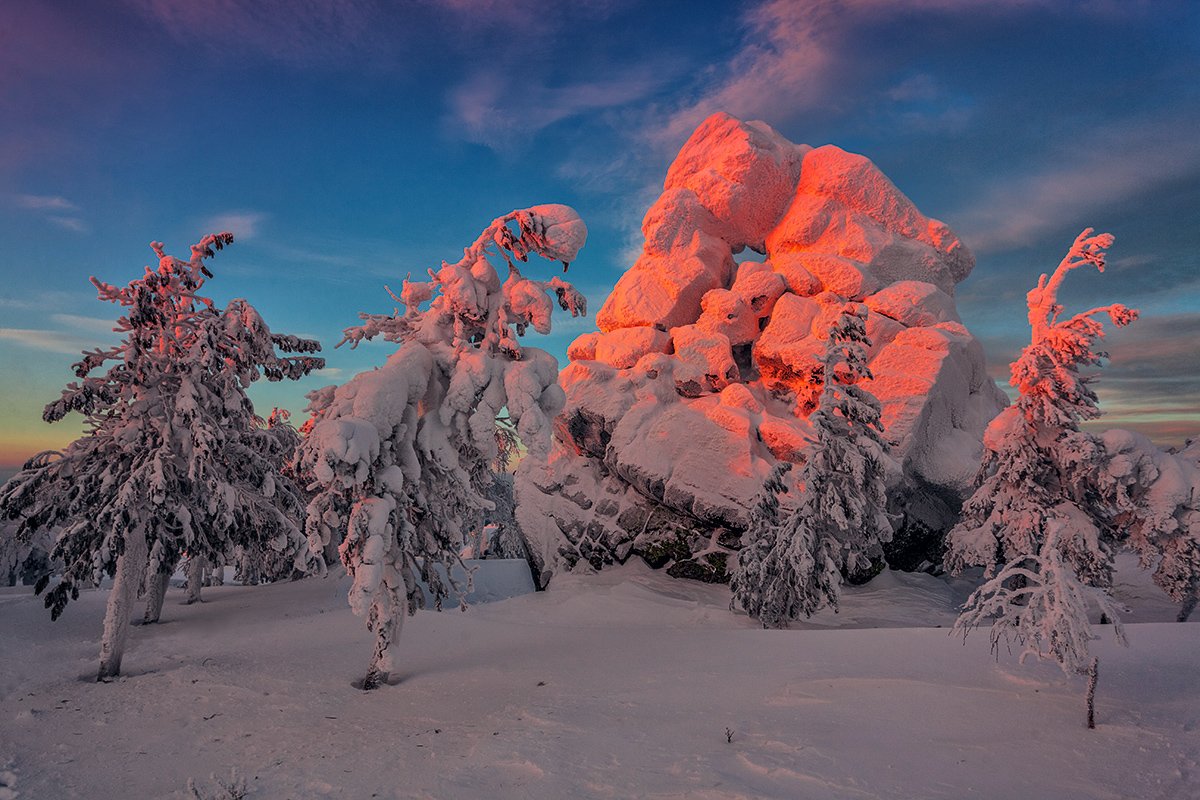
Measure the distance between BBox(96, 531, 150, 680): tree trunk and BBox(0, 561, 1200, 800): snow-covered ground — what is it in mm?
503

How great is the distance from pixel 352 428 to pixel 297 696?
454cm

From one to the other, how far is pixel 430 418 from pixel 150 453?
542 centimetres

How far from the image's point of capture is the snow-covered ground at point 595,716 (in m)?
5.87

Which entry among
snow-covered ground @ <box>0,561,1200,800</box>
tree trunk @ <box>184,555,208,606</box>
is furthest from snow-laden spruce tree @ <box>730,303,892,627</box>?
tree trunk @ <box>184,555,208,606</box>

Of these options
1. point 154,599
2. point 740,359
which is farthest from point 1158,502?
point 154,599

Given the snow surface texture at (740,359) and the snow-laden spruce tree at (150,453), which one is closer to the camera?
the snow-laden spruce tree at (150,453)

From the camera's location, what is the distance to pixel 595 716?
809 centimetres

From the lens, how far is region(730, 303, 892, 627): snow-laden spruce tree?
594 inches

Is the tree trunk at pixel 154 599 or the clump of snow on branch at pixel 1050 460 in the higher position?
the clump of snow on branch at pixel 1050 460

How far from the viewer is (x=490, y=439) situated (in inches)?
439

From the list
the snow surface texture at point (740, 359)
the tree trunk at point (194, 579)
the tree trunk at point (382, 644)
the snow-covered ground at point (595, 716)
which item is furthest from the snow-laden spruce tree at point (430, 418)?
the tree trunk at point (194, 579)

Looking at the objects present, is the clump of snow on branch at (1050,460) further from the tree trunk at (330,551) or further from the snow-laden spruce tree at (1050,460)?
the tree trunk at (330,551)

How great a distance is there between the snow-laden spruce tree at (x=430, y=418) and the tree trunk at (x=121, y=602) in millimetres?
4123

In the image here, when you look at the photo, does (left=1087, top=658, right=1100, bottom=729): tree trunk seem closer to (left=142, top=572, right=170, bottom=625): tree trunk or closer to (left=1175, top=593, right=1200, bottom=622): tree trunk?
(left=1175, top=593, right=1200, bottom=622): tree trunk
